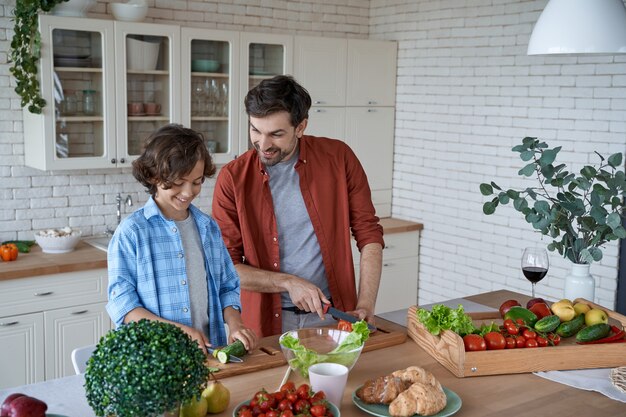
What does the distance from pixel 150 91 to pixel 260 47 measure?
2.81ft

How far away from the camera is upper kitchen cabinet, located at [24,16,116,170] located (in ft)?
14.5

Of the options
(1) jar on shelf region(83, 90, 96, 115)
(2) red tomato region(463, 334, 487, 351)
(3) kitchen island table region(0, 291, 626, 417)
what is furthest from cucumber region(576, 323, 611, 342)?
(1) jar on shelf region(83, 90, 96, 115)

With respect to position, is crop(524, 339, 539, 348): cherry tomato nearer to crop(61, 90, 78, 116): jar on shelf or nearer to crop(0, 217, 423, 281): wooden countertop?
crop(0, 217, 423, 281): wooden countertop

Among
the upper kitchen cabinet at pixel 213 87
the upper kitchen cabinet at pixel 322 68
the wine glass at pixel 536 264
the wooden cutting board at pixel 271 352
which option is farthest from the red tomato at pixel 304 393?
the upper kitchen cabinet at pixel 322 68

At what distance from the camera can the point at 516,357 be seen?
2.47 m

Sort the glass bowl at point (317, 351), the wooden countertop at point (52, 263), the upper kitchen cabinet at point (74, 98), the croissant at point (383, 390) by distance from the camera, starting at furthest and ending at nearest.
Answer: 1. the upper kitchen cabinet at point (74, 98)
2. the wooden countertop at point (52, 263)
3. the glass bowl at point (317, 351)
4. the croissant at point (383, 390)

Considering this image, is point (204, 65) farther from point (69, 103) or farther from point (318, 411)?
point (318, 411)

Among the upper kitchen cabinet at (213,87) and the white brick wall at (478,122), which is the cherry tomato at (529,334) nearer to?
the white brick wall at (478,122)

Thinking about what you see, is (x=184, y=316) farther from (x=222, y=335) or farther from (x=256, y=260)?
(x=256, y=260)

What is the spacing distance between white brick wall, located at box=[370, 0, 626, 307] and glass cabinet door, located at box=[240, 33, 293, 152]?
1.03 m

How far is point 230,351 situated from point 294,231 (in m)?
0.83

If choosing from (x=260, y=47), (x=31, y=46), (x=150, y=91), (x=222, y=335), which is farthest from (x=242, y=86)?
(x=222, y=335)

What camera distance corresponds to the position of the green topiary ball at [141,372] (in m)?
1.63

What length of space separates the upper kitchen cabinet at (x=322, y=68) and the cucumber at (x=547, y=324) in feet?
10.5
